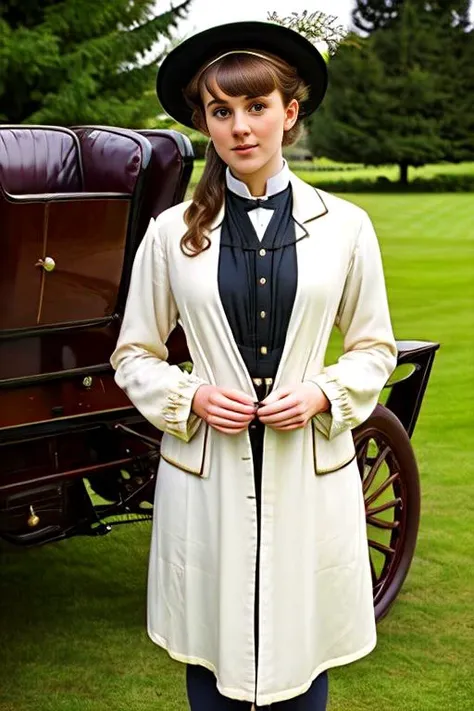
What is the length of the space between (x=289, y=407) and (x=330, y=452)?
17cm

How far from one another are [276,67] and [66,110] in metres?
13.1

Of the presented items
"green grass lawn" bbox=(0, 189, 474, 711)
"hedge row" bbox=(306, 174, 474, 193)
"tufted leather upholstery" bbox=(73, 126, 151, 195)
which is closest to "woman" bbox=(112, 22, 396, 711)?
"tufted leather upholstery" bbox=(73, 126, 151, 195)

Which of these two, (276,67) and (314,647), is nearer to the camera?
(276,67)

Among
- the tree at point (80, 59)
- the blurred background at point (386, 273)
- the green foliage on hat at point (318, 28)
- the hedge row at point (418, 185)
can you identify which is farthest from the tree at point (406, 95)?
the green foliage on hat at point (318, 28)

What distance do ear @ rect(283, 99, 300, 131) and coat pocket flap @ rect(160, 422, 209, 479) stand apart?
1.71 feet

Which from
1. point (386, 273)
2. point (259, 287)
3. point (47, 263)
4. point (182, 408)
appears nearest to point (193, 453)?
point (182, 408)

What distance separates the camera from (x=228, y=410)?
182cm

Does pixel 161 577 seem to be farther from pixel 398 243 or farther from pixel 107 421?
pixel 398 243

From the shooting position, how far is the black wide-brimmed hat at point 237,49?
1.82m

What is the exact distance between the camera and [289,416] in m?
1.82

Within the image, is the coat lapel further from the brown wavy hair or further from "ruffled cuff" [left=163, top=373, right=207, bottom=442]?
"ruffled cuff" [left=163, top=373, right=207, bottom=442]

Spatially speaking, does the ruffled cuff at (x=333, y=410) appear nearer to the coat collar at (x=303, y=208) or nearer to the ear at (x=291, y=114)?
the coat collar at (x=303, y=208)

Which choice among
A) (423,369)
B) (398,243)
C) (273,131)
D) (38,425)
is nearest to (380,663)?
(423,369)

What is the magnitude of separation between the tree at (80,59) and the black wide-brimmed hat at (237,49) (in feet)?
41.7
